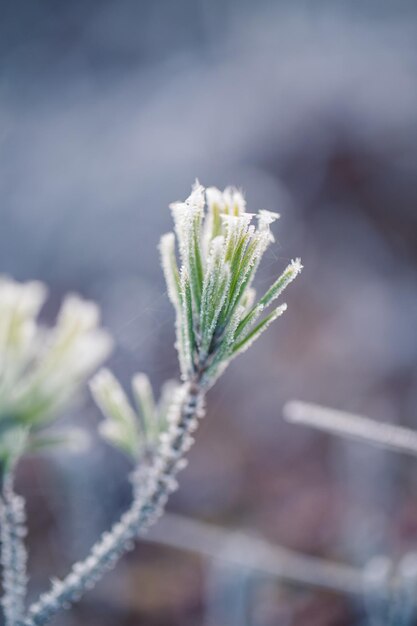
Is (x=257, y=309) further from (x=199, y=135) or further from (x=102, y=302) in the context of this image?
(x=199, y=135)

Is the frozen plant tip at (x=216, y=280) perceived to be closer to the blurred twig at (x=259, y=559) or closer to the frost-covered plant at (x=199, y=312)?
the frost-covered plant at (x=199, y=312)

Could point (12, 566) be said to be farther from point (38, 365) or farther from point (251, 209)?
point (251, 209)

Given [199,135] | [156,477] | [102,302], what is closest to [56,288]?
[102,302]

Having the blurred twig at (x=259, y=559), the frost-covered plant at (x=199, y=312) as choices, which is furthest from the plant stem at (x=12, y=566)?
the blurred twig at (x=259, y=559)

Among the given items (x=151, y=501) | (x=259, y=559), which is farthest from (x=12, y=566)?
(x=259, y=559)

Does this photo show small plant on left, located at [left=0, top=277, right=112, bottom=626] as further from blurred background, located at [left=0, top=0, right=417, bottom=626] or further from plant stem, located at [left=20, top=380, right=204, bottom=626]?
blurred background, located at [left=0, top=0, right=417, bottom=626]
